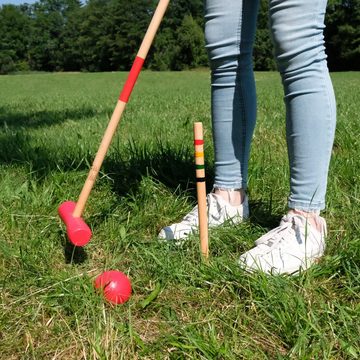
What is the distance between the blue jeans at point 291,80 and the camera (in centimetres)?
186

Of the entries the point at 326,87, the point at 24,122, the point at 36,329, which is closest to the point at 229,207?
the point at 326,87

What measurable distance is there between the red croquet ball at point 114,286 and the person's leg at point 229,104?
0.40 metres

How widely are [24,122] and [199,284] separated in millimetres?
5506

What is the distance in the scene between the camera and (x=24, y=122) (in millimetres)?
6781

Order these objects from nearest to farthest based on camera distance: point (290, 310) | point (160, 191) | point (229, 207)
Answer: point (290, 310)
point (229, 207)
point (160, 191)

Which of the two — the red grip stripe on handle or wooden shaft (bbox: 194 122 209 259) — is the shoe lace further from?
the red grip stripe on handle

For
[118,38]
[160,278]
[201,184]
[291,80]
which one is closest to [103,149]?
[201,184]

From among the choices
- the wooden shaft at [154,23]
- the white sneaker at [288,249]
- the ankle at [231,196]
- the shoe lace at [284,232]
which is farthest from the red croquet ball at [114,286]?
the wooden shaft at [154,23]

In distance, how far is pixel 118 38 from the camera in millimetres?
67938

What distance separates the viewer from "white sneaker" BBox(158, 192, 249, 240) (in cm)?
222

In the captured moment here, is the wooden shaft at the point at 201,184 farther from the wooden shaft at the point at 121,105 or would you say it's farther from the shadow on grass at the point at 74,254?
the shadow on grass at the point at 74,254

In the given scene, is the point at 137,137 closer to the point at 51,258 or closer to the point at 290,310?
the point at 51,258

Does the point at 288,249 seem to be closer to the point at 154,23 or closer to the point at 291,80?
the point at 291,80

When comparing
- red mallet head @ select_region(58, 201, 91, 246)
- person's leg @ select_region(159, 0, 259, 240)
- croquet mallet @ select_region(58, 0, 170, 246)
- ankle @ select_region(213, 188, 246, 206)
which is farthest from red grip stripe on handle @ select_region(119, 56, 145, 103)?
ankle @ select_region(213, 188, 246, 206)
